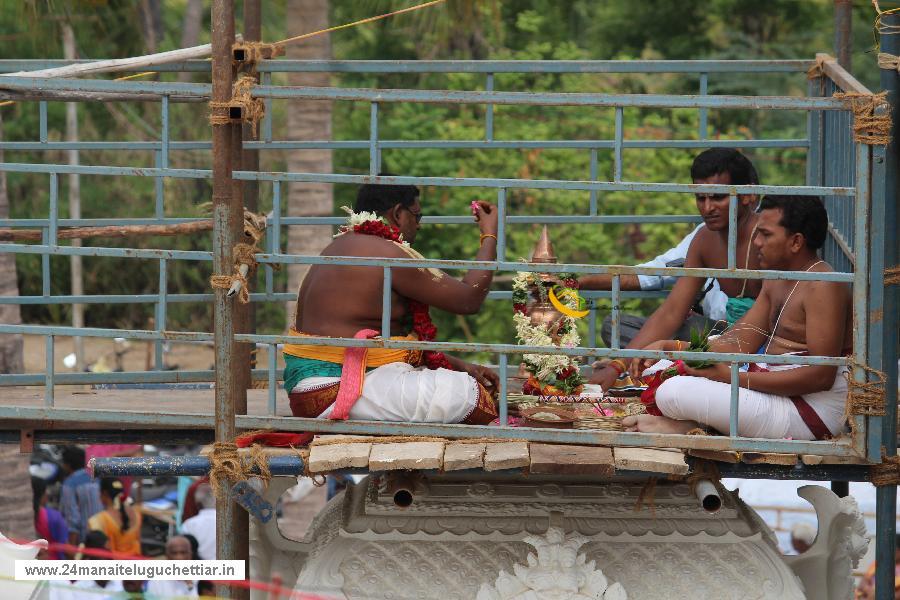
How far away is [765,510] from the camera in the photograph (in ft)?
28.4

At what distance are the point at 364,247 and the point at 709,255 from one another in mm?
1924

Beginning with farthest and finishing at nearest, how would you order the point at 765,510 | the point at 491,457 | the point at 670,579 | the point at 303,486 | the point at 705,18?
1. the point at 705,18
2. the point at 303,486
3. the point at 765,510
4. the point at 670,579
5. the point at 491,457

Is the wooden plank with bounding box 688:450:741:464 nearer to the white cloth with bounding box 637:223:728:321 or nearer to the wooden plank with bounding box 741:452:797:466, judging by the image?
the wooden plank with bounding box 741:452:797:466

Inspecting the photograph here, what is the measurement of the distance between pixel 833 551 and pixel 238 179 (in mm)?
3062

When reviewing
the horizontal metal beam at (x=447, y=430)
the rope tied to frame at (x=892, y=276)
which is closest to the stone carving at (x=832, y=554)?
the horizontal metal beam at (x=447, y=430)

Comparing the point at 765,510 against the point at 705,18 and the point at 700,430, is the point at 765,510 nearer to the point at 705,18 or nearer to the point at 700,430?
the point at 700,430

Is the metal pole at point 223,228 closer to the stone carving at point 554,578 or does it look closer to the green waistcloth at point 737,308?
the stone carving at point 554,578

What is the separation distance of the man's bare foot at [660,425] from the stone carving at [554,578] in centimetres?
51

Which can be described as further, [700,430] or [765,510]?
[765,510]

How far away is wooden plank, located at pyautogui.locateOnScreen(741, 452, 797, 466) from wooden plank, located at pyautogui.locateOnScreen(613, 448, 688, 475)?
28cm

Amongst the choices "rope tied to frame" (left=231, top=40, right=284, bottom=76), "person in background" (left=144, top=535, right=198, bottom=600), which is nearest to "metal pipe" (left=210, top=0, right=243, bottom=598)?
"rope tied to frame" (left=231, top=40, right=284, bottom=76)

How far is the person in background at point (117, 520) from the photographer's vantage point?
8961mm

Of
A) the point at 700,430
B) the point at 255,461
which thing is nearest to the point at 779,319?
the point at 700,430

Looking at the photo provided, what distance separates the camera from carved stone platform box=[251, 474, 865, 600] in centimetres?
465
